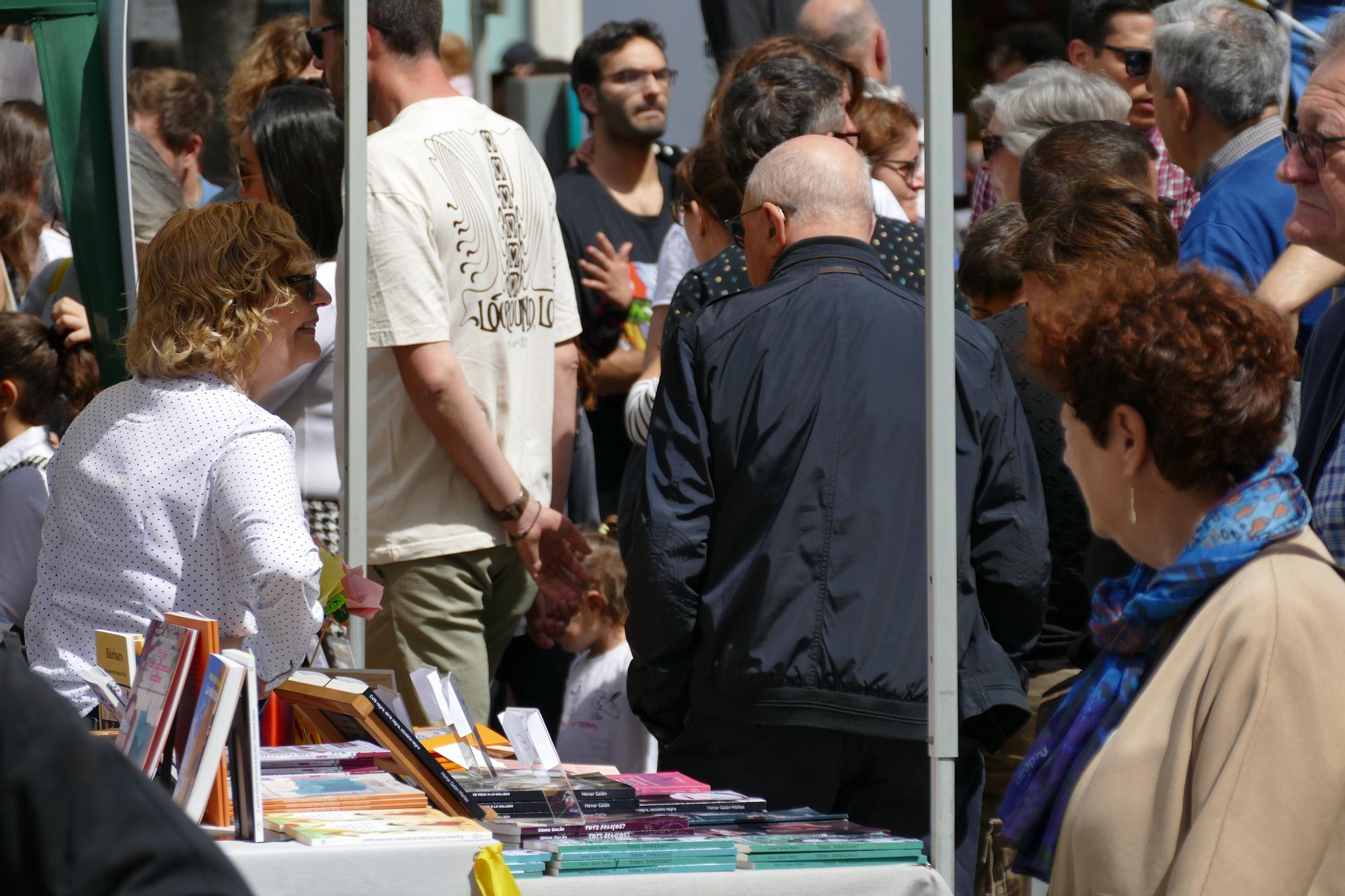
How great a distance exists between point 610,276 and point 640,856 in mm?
2923

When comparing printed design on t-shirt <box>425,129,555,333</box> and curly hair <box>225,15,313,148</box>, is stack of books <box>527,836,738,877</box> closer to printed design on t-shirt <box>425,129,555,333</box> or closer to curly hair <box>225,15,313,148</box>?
printed design on t-shirt <box>425,129,555,333</box>

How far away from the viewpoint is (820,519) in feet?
9.94

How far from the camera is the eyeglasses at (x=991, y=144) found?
441 centimetres

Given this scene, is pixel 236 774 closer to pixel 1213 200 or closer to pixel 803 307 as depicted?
pixel 803 307

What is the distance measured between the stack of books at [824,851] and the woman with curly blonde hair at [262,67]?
2.53 metres

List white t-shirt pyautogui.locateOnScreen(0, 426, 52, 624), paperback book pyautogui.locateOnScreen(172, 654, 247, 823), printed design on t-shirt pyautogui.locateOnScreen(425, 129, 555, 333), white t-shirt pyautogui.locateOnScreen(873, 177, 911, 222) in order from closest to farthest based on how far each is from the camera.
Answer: paperback book pyautogui.locateOnScreen(172, 654, 247, 823), white t-shirt pyautogui.locateOnScreen(0, 426, 52, 624), printed design on t-shirt pyautogui.locateOnScreen(425, 129, 555, 333), white t-shirt pyautogui.locateOnScreen(873, 177, 911, 222)

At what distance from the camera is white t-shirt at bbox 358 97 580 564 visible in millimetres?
3709

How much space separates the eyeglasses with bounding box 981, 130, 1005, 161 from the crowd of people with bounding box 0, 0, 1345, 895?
0.02m

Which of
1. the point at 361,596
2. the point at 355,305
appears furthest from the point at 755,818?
the point at 355,305

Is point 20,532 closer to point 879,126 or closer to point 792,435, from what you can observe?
point 792,435

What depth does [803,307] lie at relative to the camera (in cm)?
312

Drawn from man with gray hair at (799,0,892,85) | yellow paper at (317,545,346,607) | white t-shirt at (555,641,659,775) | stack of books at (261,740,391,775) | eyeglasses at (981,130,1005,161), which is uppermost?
man with gray hair at (799,0,892,85)

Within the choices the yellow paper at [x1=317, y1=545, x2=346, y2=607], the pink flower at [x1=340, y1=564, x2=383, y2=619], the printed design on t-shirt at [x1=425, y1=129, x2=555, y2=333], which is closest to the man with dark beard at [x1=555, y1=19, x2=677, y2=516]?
the printed design on t-shirt at [x1=425, y1=129, x2=555, y2=333]

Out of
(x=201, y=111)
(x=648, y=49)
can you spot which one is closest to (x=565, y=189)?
(x=648, y=49)
